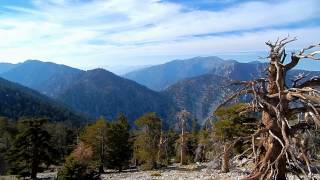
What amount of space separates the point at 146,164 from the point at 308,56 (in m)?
76.4

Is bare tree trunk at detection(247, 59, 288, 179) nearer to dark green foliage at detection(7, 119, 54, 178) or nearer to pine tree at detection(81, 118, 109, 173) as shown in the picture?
dark green foliage at detection(7, 119, 54, 178)

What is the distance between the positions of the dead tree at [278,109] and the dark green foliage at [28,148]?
70.6 meters

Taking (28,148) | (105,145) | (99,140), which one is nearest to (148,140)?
(105,145)

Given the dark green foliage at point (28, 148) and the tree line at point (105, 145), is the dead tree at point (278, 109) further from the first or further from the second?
the dark green foliage at point (28, 148)

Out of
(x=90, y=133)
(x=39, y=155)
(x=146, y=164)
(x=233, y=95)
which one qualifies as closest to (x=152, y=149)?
(x=146, y=164)

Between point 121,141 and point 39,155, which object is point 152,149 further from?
point 39,155

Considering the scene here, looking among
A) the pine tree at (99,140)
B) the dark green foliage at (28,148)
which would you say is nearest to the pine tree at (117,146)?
the pine tree at (99,140)

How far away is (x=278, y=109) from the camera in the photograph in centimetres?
1095

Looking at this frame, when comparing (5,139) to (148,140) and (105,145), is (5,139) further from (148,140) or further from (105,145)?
(148,140)

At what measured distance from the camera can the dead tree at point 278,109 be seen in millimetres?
10742

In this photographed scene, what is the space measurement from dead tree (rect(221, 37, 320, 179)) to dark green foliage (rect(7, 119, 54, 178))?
232 ft

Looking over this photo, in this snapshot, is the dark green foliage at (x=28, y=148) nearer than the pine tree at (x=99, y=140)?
Yes

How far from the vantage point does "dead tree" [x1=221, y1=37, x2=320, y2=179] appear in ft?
35.2

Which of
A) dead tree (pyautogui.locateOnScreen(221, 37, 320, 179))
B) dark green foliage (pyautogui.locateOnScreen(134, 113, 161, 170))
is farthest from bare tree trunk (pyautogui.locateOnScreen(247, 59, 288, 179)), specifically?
dark green foliage (pyautogui.locateOnScreen(134, 113, 161, 170))
